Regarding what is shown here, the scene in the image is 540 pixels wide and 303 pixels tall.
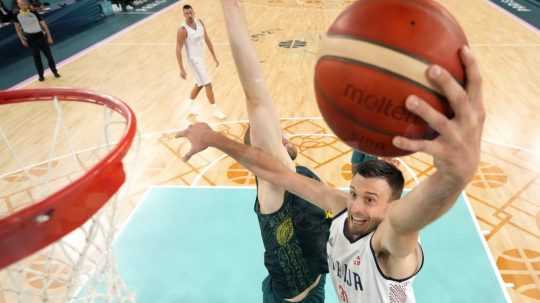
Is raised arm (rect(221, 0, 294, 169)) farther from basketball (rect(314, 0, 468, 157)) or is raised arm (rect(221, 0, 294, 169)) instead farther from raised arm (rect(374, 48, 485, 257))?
raised arm (rect(374, 48, 485, 257))

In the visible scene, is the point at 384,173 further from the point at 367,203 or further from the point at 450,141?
the point at 450,141

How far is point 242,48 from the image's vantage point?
170cm

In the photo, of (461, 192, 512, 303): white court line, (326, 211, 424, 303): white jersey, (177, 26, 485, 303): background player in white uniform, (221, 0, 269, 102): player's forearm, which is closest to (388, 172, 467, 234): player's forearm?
(177, 26, 485, 303): background player in white uniform

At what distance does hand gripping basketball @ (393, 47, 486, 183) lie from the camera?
849 mm

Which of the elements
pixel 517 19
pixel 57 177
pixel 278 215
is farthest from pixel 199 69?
pixel 517 19

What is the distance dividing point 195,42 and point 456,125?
5212 millimetres

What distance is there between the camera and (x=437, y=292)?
3.02m

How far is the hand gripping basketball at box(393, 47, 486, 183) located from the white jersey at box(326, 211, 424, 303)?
613mm

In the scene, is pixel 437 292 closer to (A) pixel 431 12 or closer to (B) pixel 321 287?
(B) pixel 321 287

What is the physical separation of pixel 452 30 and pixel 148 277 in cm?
296

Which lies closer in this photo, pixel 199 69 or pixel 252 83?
pixel 252 83

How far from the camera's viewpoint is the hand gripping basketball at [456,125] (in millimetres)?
849

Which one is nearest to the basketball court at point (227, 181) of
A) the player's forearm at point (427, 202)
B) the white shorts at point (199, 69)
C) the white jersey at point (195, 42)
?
the white shorts at point (199, 69)

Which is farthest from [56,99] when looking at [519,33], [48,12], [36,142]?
[519,33]
